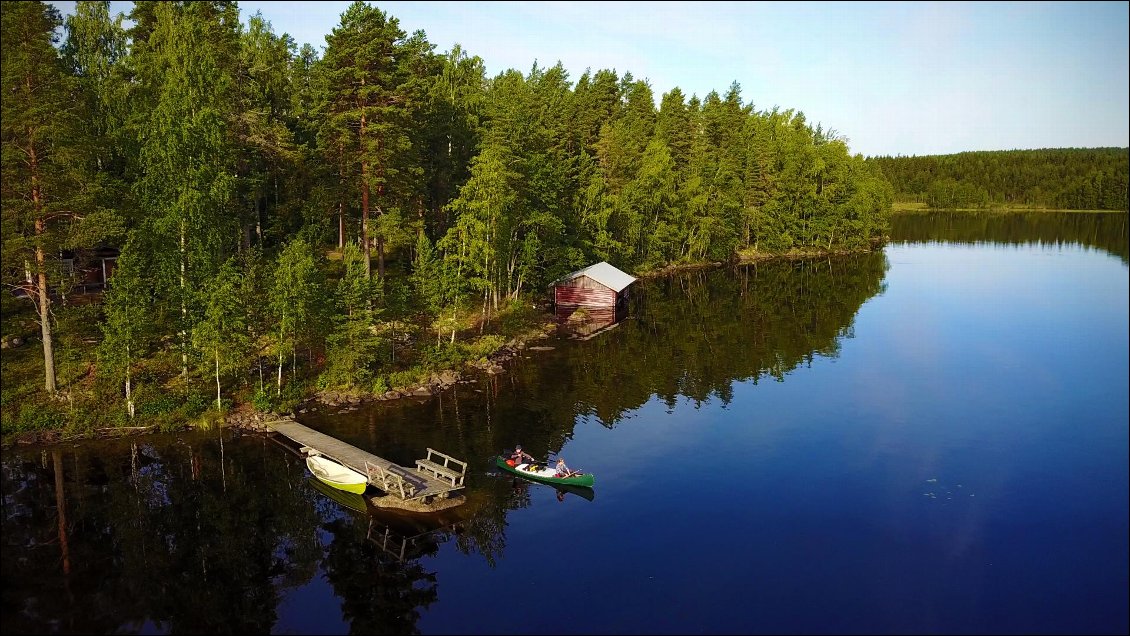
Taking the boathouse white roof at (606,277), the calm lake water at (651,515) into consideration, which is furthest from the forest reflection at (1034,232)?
the calm lake water at (651,515)

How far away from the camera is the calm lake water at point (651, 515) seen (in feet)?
74.9

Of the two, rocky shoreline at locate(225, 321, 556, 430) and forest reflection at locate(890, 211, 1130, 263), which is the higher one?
forest reflection at locate(890, 211, 1130, 263)

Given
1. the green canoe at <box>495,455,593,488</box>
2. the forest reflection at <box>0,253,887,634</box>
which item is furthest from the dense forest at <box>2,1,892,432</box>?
the green canoe at <box>495,455,593,488</box>

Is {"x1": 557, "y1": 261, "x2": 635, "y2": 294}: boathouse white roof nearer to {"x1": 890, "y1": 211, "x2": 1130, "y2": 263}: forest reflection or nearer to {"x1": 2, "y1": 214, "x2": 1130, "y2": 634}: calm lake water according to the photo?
{"x1": 2, "y1": 214, "x2": 1130, "y2": 634}: calm lake water

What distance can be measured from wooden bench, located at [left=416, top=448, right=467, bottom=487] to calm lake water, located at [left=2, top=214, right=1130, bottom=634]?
1.10m

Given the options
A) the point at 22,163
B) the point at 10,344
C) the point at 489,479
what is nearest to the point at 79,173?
the point at 22,163

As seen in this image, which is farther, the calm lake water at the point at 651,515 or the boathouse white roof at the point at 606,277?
the boathouse white roof at the point at 606,277

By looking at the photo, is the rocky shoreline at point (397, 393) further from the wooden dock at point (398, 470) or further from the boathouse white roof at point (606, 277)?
the boathouse white roof at point (606, 277)

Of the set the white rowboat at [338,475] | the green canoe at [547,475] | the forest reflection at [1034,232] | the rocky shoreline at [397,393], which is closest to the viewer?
the white rowboat at [338,475]

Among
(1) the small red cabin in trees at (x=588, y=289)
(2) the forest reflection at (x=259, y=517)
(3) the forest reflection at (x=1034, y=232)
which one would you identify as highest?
(3) the forest reflection at (x=1034, y=232)

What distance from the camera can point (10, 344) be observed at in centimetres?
4309

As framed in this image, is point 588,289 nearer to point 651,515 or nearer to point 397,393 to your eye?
point 397,393

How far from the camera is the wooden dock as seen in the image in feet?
97.9

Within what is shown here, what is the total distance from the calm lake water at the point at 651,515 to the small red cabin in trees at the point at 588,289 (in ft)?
50.0
